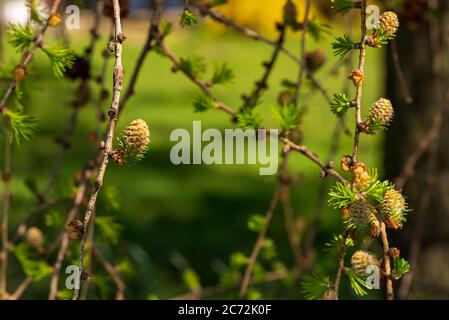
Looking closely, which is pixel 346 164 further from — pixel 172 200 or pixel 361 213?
pixel 172 200

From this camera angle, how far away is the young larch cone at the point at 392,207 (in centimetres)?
106

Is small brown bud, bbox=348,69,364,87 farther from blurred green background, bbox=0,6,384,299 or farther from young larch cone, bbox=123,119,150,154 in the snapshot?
blurred green background, bbox=0,6,384,299

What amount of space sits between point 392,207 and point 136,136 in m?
0.35

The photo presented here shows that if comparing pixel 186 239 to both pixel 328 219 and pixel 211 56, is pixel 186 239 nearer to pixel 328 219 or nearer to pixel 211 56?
pixel 328 219

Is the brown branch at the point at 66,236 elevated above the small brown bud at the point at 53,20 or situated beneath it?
situated beneath

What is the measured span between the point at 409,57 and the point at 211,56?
9166mm

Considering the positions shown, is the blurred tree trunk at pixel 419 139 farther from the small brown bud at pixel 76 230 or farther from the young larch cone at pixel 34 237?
the small brown bud at pixel 76 230

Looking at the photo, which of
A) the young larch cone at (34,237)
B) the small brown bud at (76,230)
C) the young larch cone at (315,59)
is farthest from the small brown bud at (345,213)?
the young larch cone at (34,237)

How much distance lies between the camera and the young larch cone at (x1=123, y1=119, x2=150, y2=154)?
1.04 m

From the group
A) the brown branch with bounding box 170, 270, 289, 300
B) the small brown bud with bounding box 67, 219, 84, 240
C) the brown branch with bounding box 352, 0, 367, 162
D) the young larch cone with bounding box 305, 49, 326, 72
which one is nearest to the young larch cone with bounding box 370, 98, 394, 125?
the brown branch with bounding box 352, 0, 367, 162

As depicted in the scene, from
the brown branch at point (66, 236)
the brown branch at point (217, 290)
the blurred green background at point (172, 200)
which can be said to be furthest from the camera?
the blurred green background at point (172, 200)

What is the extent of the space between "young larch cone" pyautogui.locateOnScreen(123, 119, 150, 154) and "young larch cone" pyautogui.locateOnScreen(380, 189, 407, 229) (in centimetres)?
33

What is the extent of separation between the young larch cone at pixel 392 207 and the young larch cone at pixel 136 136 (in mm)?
326
